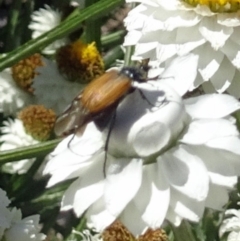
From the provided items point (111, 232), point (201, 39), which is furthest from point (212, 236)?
point (201, 39)

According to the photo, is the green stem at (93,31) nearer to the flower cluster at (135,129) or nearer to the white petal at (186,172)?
the flower cluster at (135,129)

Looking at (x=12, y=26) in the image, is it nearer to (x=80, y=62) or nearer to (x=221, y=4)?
(x=80, y=62)

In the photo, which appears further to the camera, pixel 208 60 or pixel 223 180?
pixel 208 60

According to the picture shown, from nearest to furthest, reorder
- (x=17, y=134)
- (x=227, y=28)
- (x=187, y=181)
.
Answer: (x=187, y=181) < (x=227, y=28) < (x=17, y=134)

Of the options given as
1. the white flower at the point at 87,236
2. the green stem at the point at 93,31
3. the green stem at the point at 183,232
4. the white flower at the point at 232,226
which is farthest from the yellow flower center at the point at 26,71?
the green stem at the point at 183,232

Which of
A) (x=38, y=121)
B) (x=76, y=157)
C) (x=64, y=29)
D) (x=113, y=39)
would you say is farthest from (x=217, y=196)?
(x=113, y=39)

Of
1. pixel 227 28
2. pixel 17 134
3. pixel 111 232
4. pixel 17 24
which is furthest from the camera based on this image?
pixel 17 24

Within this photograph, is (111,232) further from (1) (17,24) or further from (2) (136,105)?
(1) (17,24)
